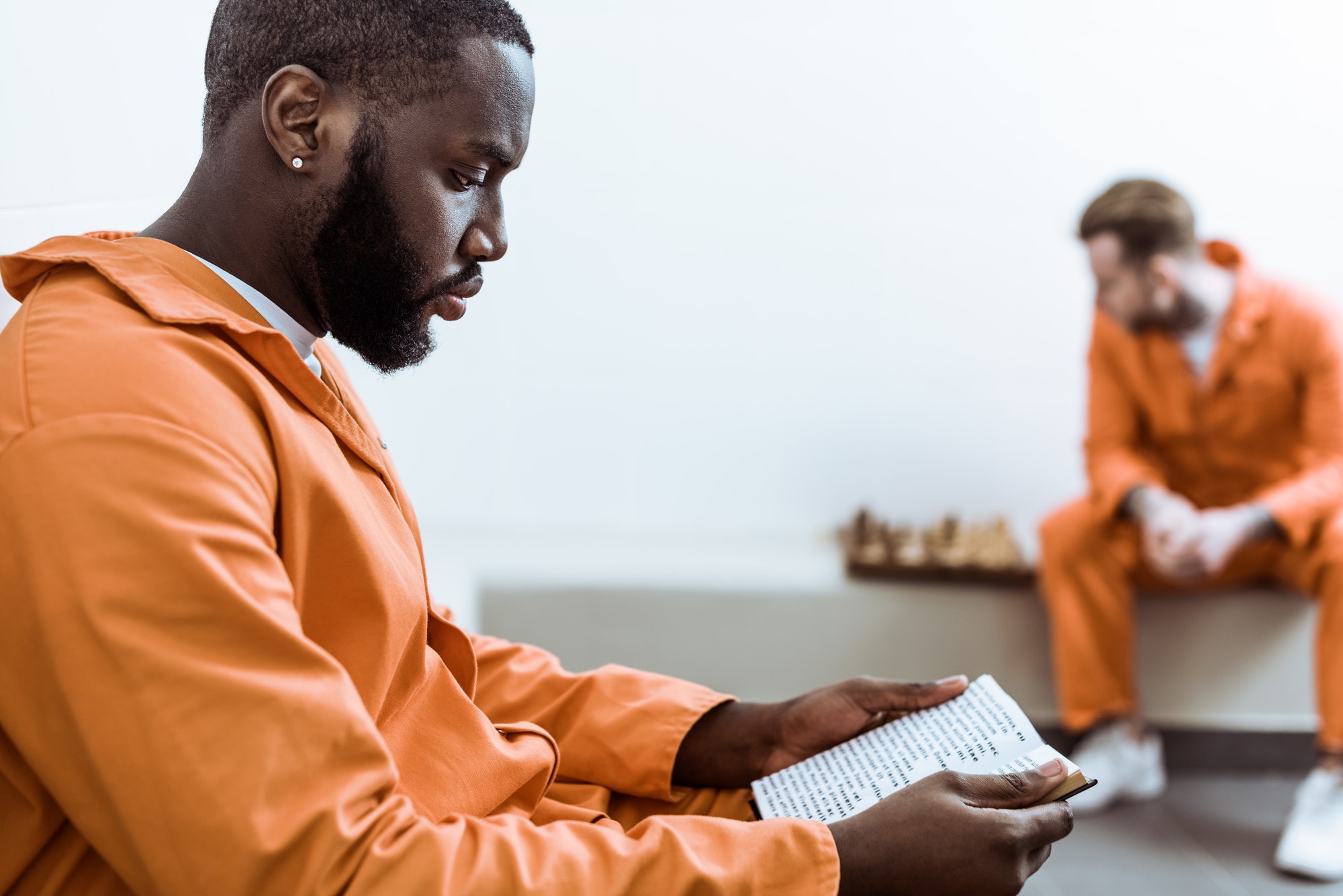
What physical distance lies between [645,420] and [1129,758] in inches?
56.0

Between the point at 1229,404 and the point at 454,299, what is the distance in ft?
7.23

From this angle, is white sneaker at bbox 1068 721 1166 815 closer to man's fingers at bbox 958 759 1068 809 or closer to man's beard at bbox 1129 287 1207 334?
man's beard at bbox 1129 287 1207 334

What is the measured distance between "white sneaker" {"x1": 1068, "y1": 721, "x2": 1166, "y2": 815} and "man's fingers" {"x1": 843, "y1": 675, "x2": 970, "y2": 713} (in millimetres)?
1521

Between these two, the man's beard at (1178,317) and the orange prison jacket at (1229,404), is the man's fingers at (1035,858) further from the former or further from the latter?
the man's beard at (1178,317)

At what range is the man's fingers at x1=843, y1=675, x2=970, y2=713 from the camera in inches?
44.7

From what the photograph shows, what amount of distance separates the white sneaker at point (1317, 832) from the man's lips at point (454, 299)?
2001 mm

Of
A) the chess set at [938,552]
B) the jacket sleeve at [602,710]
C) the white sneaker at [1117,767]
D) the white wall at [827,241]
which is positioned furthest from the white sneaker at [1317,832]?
the jacket sleeve at [602,710]

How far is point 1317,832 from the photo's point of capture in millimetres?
2227

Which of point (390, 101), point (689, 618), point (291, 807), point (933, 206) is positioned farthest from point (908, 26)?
point (291, 807)

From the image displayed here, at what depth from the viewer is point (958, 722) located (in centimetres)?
106

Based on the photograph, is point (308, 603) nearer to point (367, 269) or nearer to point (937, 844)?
point (367, 269)

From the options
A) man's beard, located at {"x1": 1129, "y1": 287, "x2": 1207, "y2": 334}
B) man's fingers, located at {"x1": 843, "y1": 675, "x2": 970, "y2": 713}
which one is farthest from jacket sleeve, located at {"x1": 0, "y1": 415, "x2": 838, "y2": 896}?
man's beard, located at {"x1": 1129, "y1": 287, "x2": 1207, "y2": 334}

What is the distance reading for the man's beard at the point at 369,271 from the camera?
0.93m

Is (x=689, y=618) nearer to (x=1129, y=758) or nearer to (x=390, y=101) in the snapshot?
(x=1129, y=758)
